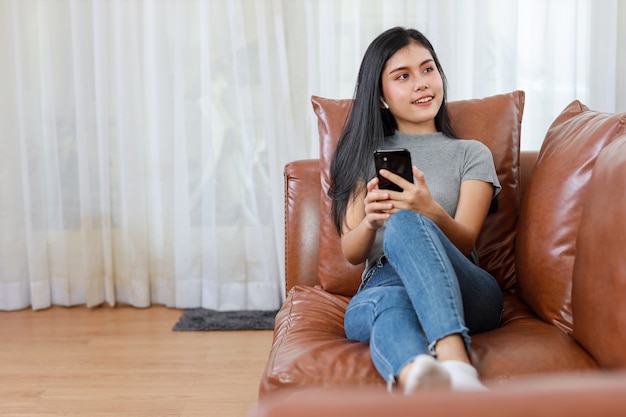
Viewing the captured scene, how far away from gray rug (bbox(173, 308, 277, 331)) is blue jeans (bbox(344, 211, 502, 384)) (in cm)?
128

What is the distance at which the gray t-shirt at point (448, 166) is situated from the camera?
6.23ft

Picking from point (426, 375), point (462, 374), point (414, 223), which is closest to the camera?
point (426, 375)

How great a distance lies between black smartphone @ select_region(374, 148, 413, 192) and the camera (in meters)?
1.74

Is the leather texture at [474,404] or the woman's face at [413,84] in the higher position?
the woman's face at [413,84]

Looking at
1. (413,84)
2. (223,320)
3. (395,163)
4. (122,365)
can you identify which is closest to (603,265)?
(395,163)

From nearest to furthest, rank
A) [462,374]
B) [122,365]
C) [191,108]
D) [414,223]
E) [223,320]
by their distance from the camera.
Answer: [462,374]
[414,223]
[122,365]
[223,320]
[191,108]

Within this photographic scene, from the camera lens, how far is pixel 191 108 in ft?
10.4

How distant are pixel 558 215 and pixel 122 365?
1.55 meters

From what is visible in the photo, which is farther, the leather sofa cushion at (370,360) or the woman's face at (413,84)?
the woman's face at (413,84)

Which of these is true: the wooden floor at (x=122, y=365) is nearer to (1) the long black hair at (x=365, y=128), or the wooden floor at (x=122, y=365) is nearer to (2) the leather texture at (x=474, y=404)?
(1) the long black hair at (x=365, y=128)

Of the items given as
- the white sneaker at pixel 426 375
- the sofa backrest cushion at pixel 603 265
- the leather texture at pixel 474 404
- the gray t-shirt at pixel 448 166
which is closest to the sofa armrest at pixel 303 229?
the gray t-shirt at pixel 448 166

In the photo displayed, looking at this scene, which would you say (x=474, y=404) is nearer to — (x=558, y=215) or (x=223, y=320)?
(x=558, y=215)

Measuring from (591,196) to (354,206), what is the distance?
0.61 metres

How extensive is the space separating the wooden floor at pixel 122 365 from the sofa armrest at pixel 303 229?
42 centimetres
